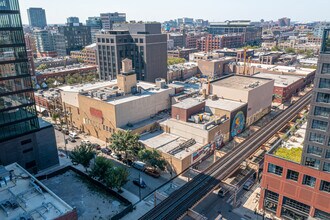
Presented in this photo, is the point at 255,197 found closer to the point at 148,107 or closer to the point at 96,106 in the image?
the point at 148,107

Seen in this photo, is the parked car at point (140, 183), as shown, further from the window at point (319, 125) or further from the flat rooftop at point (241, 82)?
the flat rooftop at point (241, 82)

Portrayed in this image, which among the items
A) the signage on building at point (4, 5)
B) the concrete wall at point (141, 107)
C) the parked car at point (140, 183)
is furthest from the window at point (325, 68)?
the signage on building at point (4, 5)

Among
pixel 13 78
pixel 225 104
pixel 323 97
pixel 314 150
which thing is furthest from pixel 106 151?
pixel 323 97

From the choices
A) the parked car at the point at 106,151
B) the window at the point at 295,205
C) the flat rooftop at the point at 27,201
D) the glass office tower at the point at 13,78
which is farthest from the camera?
the parked car at the point at 106,151

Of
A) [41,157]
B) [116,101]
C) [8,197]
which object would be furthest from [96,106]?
[8,197]

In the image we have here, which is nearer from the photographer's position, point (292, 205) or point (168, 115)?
point (292, 205)

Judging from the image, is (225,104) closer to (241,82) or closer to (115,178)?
(241,82)
